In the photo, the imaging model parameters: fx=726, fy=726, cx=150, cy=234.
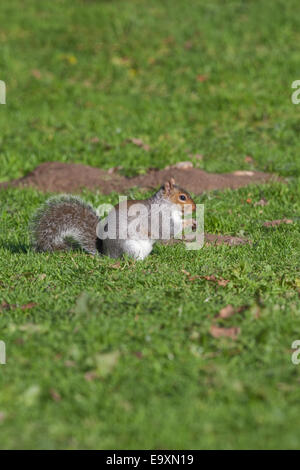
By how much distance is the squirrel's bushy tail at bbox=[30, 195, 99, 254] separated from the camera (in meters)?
6.99

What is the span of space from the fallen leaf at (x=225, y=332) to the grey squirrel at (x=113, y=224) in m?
1.99

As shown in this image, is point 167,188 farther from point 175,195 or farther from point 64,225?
point 64,225

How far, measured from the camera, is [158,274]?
629 cm

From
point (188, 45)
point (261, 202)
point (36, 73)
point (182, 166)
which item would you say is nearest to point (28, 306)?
point (261, 202)

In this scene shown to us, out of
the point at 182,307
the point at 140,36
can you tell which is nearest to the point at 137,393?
the point at 182,307

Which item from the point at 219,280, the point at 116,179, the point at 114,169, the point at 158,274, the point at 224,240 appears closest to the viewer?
the point at 219,280

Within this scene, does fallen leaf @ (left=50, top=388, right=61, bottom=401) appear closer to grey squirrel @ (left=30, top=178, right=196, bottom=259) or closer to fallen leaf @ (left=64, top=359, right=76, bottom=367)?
fallen leaf @ (left=64, top=359, right=76, bottom=367)

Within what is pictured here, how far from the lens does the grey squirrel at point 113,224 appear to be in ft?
22.2

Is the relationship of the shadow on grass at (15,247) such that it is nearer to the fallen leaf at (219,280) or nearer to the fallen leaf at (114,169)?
the fallen leaf at (219,280)

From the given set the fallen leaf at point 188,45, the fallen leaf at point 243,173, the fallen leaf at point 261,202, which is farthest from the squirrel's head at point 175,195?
the fallen leaf at point 188,45

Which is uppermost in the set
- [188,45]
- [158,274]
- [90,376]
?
[188,45]

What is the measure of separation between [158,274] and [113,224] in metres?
0.77

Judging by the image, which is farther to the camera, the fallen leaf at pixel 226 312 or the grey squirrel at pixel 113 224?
the grey squirrel at pixel 113 224

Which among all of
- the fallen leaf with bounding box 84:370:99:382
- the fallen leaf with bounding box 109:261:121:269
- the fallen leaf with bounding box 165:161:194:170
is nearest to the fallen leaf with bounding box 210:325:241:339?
the fallen leaf with bounding box 84:370:99:382
